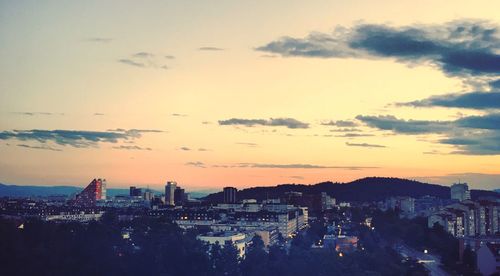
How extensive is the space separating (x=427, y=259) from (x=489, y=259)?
6.50m

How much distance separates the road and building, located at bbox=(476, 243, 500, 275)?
1617 mm

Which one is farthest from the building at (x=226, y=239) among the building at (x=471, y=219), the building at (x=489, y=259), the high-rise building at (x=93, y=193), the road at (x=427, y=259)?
the high-rise building at (x=93, y=193)

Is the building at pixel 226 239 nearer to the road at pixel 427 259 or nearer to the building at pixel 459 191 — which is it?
the road at pixel 427 259

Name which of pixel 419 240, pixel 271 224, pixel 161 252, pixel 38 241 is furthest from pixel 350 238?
pixel 38 241

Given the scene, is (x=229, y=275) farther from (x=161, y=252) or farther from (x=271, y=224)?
(x=271, y=224)

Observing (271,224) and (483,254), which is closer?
(483,254)

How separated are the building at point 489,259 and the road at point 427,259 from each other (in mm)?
1617

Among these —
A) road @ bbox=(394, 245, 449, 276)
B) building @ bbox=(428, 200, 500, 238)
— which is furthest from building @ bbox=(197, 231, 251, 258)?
building @ bbox=(428, 200, 500, 238)

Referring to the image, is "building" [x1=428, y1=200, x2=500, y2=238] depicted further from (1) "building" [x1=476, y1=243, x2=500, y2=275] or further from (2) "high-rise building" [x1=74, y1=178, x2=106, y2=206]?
(2) "high-rise building" [x1=74, y1=178, x2=106, y2=206]

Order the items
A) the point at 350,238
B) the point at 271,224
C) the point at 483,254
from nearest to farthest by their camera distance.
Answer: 1. the point at 483,254
2. the point at 350,238
3. the point at 271,224

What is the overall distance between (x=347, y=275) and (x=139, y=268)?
7.54 meters

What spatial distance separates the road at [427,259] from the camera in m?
30.4

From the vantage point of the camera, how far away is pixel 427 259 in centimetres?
3525

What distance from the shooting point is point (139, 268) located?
23031 millimetres
